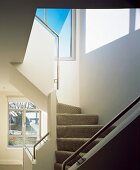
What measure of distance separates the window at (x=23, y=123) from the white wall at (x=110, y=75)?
4.02 meters

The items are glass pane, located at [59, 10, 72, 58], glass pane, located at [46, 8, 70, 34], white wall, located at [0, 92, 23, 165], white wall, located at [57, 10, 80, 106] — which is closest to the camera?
white wall, located at [57, 10, 80, 106]

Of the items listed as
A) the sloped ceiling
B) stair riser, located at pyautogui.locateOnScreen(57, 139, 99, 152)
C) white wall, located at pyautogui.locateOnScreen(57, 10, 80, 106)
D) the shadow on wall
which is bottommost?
stair riser, located at pyautogui.locateOnScreen(57, 139, 99, 152)

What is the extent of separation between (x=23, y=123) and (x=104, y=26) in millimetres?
5666

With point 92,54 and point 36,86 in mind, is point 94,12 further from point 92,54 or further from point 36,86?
point 36,86

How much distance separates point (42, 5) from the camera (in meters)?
3.06

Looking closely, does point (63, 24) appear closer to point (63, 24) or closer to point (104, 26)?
point (63, 24)

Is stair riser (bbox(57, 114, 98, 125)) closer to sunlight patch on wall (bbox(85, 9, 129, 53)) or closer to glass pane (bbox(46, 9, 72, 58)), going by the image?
sunlight patch on wall (bbox(85, 9, 129, 53))

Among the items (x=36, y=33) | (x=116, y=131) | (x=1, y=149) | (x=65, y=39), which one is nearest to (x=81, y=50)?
(x=65, y=39)

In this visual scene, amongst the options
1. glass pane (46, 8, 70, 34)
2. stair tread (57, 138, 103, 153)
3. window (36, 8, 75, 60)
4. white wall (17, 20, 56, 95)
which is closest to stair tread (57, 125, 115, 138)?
stair tread (57, 138, 103, 153)

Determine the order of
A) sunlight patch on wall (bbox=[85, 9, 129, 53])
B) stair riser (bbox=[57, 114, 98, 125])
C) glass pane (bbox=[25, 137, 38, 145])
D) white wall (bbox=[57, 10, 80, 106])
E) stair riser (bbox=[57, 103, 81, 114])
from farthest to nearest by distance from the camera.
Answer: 1. glass pane (bbox=[25, 137, 38, 145])
2. white wall (bbox=[57, 10, 80, 106])
3. stair riser (bbox=[57, 103, 81, 114])
4. stair riser (bbox=[57, 114, 98, 125])
5. sunlight patch on wall (bbox=[85, 9, 129, 53])

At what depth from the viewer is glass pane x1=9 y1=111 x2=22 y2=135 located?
34.5 ft

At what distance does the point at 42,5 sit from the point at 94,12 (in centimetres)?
389

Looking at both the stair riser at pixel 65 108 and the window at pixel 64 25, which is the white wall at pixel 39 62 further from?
the window at pixel 64 25

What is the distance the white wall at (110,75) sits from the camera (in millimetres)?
5016
